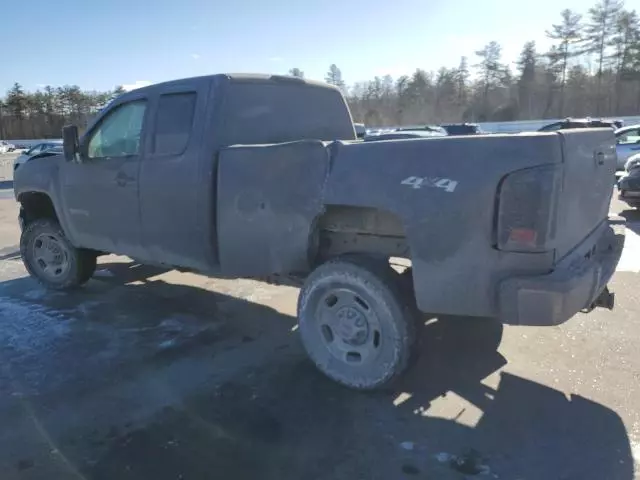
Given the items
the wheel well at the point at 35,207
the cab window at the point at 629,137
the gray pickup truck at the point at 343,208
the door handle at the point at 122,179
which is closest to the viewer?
the gray pickup truck at the point at 343,208

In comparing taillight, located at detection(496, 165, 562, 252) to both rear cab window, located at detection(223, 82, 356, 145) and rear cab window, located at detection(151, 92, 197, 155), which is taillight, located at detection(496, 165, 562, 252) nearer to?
rear cab window, located at detection(223, 82, 356, 145)

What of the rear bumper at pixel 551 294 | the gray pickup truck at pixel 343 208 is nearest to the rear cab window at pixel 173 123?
the gray pickup truck at pixel 343 208

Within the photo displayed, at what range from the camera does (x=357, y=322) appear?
3.70 m

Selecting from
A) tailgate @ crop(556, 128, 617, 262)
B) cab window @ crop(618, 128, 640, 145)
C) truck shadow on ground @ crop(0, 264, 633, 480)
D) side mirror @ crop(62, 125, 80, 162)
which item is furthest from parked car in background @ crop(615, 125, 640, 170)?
side mirror @ crop(62, 125, 80, 162)

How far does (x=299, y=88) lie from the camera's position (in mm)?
5078

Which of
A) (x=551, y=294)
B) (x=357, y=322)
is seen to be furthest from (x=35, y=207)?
(x=551, y=294)

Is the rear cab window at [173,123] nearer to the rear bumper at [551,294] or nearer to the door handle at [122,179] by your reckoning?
the door handle at [122,179]

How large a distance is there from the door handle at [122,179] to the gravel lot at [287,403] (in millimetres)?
1329

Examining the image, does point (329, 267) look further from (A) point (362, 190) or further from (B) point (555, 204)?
(B) point (555, 204)

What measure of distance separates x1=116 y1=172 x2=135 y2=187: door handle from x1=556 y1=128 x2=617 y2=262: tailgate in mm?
3522

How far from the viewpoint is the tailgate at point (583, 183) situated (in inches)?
119

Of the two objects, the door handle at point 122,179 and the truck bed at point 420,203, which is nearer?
the truck bed at point 420,203

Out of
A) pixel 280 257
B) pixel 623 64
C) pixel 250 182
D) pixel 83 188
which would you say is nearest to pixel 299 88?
pixel 250 182

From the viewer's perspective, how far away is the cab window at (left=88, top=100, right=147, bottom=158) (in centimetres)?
491
